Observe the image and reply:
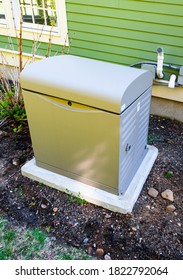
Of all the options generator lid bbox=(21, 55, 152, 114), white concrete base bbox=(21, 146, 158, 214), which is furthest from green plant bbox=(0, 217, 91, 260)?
generator lid bbox=(21, 55, 152, 114)

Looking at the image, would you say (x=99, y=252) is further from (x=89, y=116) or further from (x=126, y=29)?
(x=126, y=29)

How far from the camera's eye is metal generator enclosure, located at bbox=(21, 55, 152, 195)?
Result: 5.51ft

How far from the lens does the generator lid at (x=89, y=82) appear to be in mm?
1620

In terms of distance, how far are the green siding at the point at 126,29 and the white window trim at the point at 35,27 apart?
0.32ft

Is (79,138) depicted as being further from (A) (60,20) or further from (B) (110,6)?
(A) (60,20)

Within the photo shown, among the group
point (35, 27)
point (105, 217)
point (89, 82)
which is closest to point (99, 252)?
point (105, 217)

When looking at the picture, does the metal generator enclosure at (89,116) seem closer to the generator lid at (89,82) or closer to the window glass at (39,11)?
the generator lid at (89,82)

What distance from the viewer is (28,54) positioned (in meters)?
3.85

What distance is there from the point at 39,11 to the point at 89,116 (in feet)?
8.78

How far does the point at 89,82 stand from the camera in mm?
1714

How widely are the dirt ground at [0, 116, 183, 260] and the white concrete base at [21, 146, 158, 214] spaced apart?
64mm

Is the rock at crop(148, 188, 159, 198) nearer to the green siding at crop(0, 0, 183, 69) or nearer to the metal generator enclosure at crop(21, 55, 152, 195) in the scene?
the metal generator enclosure at crop(21, 55, 152, 195)

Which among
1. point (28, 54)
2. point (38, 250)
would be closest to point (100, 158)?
point (38, 250)

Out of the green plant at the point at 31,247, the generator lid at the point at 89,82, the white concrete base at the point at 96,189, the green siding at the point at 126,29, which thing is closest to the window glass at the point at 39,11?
the green siding at the point at 126,29
